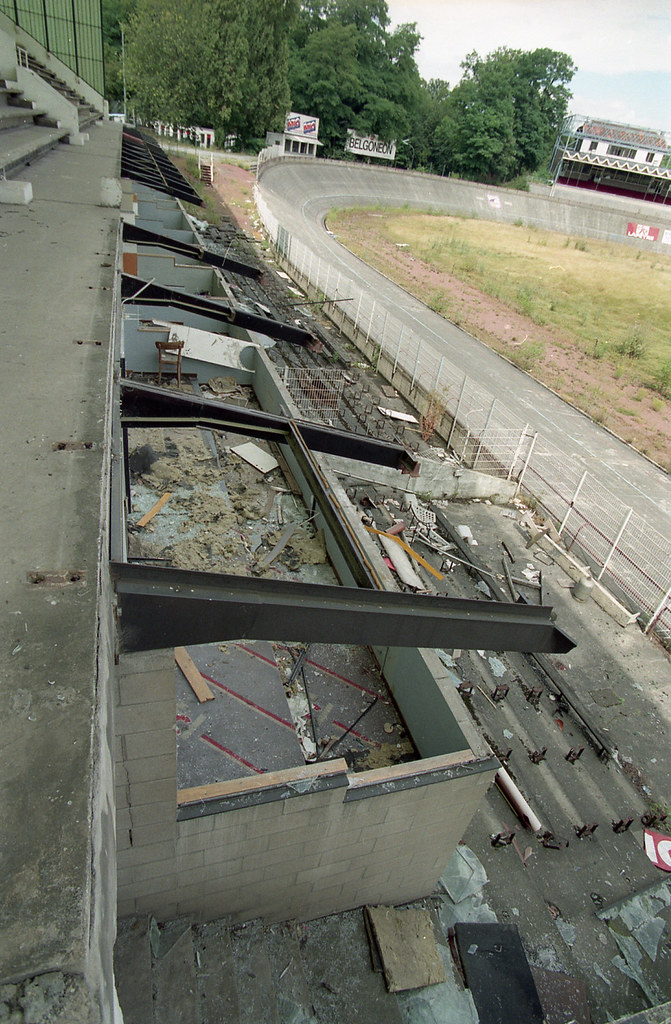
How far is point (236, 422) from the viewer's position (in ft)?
25.8

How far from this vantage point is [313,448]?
→ 8.28 m

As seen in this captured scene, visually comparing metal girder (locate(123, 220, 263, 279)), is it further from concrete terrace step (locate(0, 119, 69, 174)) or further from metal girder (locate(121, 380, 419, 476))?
metal girder (locate(121, 380, 419, 476))

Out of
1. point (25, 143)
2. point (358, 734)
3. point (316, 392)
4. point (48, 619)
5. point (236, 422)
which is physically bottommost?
point (316, 392)

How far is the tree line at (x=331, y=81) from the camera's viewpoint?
5066cm

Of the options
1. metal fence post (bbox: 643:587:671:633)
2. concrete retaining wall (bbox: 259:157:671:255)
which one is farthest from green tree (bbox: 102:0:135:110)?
metal fence post (bbox: 643:587:671:633)

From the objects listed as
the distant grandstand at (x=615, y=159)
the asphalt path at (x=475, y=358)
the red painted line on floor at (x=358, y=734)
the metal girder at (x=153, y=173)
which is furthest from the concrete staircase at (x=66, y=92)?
the distant grandstand at (x=615, y=159)

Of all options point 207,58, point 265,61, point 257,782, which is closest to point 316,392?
point 257,782

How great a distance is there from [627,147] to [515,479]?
89.6 meters

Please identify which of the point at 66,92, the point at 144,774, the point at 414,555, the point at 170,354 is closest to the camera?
the point at 144,774

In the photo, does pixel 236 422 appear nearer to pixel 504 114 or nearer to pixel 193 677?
pixel 193 677

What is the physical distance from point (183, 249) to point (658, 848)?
18.3m

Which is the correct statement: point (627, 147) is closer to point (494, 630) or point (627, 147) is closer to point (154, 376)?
point (154, 376)

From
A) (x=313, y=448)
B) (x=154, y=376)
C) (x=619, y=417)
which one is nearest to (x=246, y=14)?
(x=619, y=417)

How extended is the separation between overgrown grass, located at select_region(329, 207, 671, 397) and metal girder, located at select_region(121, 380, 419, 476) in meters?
24.8
